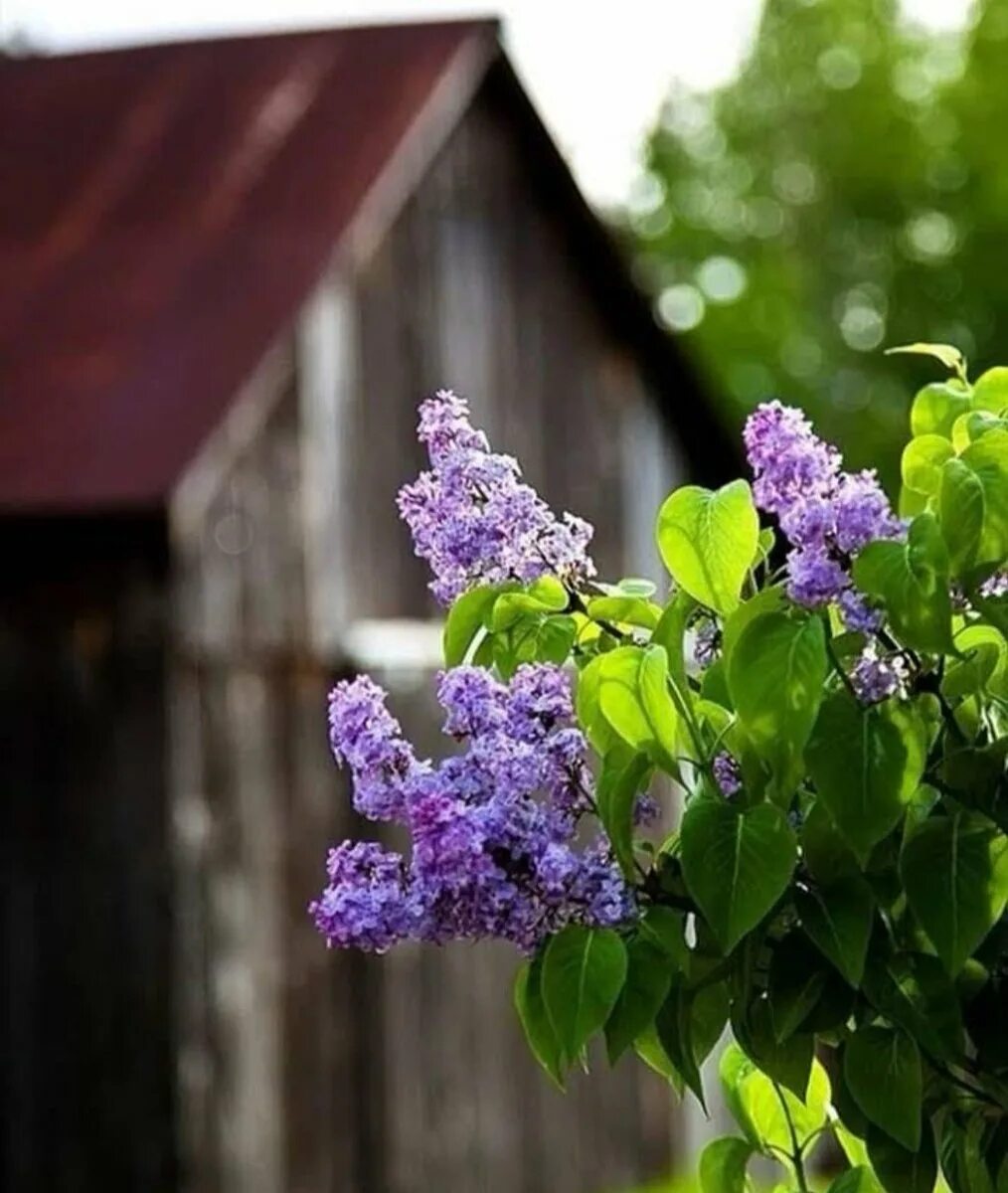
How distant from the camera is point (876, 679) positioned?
2043mm

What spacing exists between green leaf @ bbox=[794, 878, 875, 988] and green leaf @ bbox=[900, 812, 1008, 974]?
0.04 metres

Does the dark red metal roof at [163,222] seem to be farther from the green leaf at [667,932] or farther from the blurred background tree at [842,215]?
the blurred background tree at [842,215]

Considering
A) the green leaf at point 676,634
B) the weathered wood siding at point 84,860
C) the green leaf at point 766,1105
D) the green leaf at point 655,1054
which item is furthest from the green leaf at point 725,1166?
the weathered wood siding at point 84,860

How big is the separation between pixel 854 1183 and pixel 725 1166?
5.4 inches

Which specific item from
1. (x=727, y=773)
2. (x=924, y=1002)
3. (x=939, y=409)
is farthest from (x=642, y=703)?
(x=939, y=409)

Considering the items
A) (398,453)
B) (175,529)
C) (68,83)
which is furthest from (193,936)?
(68,83)

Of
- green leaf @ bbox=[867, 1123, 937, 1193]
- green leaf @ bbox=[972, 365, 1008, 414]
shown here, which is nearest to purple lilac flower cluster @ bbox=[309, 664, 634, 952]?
green leaf @ bbox=[867, 1123, 937, 1193]

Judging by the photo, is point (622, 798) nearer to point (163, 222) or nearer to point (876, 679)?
point (876, 679)

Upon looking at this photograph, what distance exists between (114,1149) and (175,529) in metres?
1.93

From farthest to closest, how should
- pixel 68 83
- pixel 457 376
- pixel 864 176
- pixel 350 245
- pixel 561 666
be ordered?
pixel 864 176 → pixel 68 83 → pixel 457 376 → pixel 350 245 → pixel 561 666

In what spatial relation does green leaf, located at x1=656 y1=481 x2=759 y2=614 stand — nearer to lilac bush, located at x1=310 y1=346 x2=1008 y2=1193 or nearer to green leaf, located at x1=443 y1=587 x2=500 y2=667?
lilac bush, located at x1=310 y1=346 x2=1008 y2=1193

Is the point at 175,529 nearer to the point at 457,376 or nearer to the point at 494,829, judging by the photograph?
the point at 457,376

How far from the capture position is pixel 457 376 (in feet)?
34.0

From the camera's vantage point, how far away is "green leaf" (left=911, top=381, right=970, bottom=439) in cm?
230
